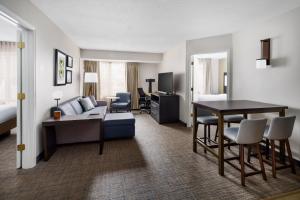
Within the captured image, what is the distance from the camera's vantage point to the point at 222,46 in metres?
3.98

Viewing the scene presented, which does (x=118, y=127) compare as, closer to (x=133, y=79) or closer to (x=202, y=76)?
(x=133, y=79)

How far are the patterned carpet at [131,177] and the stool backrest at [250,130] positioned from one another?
0.55m

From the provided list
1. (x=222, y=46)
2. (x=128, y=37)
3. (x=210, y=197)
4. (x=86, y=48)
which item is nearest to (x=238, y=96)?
(x=222, y=46)

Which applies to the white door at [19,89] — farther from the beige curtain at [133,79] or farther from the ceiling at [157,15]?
the beige curtain at [133,79]

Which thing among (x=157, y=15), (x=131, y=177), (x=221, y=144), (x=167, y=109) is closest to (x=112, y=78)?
(x=167, y=109)

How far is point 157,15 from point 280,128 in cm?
249

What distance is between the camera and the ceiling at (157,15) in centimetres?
235

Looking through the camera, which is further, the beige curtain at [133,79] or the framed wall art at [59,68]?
the beige curtain at [133,79]

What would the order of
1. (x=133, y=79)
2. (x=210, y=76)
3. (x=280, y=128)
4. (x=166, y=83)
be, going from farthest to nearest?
1. (x=210, y=76)
2. (x=133, y=79)
3. (x=166, y=83)
4. (x=280, y=128)

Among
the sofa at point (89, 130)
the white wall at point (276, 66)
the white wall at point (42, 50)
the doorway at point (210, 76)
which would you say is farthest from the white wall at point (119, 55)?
the white wall at point (276, 66)

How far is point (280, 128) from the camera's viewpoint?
2162 mm

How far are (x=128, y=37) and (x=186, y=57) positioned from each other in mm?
1660

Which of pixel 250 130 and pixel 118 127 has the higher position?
pixel 250 130

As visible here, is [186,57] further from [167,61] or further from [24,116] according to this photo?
[24,116]
